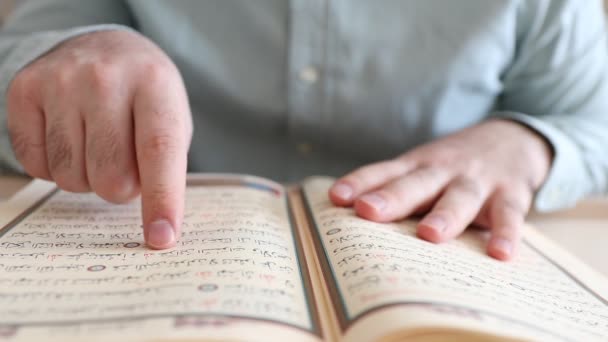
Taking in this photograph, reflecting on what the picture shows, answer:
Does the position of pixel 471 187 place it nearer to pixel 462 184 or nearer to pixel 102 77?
pixel 462 184

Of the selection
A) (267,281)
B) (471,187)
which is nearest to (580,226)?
(471,187)

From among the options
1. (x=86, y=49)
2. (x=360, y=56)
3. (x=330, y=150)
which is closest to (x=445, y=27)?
(x=360, y=56)

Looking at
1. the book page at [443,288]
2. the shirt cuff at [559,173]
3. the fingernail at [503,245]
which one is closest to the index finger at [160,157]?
the book page at [443,288]

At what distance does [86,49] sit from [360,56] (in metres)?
0.33

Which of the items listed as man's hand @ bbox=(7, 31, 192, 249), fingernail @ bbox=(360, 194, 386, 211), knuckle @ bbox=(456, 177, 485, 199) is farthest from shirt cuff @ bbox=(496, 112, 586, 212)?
man's hand @ bbox=(7, 31, 192, 249)

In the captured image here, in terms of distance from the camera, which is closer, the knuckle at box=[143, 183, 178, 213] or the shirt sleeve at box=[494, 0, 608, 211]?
the knuckle at box=[143, 183, 178, 213]

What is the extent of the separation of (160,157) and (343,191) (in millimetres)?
Result: 155

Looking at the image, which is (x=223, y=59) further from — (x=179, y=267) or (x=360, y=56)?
(x=179, y=267)

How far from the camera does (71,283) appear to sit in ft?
0.84

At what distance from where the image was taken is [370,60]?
0.61 m

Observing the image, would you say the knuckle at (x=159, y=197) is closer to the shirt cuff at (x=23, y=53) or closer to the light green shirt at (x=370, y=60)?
the shirt cuff at (x=23, y=53)

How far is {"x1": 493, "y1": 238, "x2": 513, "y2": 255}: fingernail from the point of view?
1.22 feet

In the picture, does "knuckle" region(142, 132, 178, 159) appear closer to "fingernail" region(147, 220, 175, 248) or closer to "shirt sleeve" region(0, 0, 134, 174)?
"fingernail" region(147, 220, 175, 248)

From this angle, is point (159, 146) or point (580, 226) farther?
point (580, 226)
